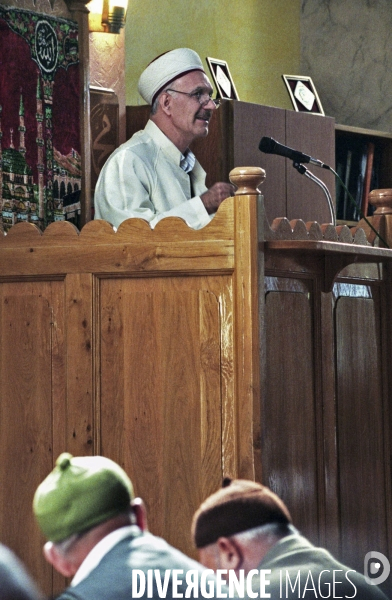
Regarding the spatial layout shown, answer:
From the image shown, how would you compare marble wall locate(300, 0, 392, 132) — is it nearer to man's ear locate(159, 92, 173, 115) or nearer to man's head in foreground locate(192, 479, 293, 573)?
man's ear locate(159, 92, 173, 115)

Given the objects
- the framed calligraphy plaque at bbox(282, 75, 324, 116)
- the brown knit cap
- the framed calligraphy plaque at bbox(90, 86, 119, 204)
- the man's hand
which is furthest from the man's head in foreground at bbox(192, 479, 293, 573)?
the framed calligraphy plaque at bbox(282, 75, 324, 116)

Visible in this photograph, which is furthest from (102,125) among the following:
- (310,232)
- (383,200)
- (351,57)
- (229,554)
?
(229,554)

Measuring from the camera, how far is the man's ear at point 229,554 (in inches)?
50.2

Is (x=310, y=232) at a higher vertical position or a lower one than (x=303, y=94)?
lower

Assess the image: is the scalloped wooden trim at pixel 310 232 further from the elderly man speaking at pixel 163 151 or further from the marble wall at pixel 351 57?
the marble wall at pixel 351 57

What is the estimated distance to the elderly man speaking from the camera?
10.5ft

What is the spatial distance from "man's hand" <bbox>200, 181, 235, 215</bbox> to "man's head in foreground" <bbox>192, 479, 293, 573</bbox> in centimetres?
174

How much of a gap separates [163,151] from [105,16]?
119 cm

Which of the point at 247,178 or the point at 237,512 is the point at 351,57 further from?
the point at 237,512

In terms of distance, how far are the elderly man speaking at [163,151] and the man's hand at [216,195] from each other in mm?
209

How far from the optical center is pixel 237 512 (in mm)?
1260

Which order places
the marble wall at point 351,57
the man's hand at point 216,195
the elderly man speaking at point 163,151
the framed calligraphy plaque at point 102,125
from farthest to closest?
the marble wall at point 351,57, the framed calligraphy plaque at point 102,125, the elderly man speaking at point 163,151, the man's hand at point 216,195

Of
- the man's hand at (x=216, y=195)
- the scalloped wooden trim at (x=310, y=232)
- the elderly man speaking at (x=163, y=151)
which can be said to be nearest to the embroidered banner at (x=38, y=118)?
the elderly man speaking at (x=163, y=151)

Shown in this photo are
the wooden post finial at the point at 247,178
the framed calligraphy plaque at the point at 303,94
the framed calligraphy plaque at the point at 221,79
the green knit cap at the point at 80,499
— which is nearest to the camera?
the green knit cap at the point at 80,499
